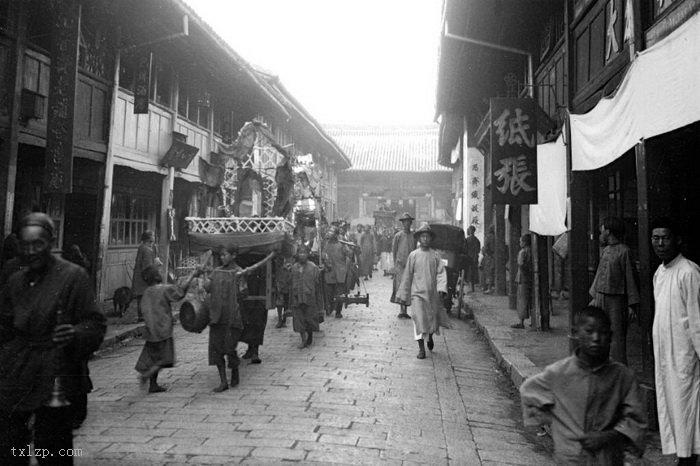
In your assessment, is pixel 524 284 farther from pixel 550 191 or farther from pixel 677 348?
pixel 677 348

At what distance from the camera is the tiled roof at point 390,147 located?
3439 centimetres

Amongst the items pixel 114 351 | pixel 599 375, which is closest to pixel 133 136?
pixel 114 351

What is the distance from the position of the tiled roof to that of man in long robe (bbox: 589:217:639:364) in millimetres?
26929

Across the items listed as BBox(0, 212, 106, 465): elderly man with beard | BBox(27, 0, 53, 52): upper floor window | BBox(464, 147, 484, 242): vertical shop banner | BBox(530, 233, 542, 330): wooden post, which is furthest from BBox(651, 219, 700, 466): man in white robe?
BBox(464, 147, 484, 242): vertical shop banner

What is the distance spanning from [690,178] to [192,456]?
20.3ft

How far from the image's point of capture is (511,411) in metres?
5.54

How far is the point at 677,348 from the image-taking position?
3.68 m

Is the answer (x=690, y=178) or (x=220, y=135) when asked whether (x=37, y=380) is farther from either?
(x=220, y=135)

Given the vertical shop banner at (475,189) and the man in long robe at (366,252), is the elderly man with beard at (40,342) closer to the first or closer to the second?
the vertical shop banner at (475,189)

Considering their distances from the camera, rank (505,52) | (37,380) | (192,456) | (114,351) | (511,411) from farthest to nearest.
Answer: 1. (505,52)
2. (114,351)
3. (511,411)
4. (192,456)
5. (37,380)

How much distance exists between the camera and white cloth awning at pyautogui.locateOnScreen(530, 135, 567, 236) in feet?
25.7

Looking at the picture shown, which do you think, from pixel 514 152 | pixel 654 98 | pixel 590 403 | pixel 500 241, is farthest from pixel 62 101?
pixel 500 241

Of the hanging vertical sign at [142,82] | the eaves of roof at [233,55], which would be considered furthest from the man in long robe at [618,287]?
the hanging vertical sign at [142,82]

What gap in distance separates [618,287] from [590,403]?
139 inches
